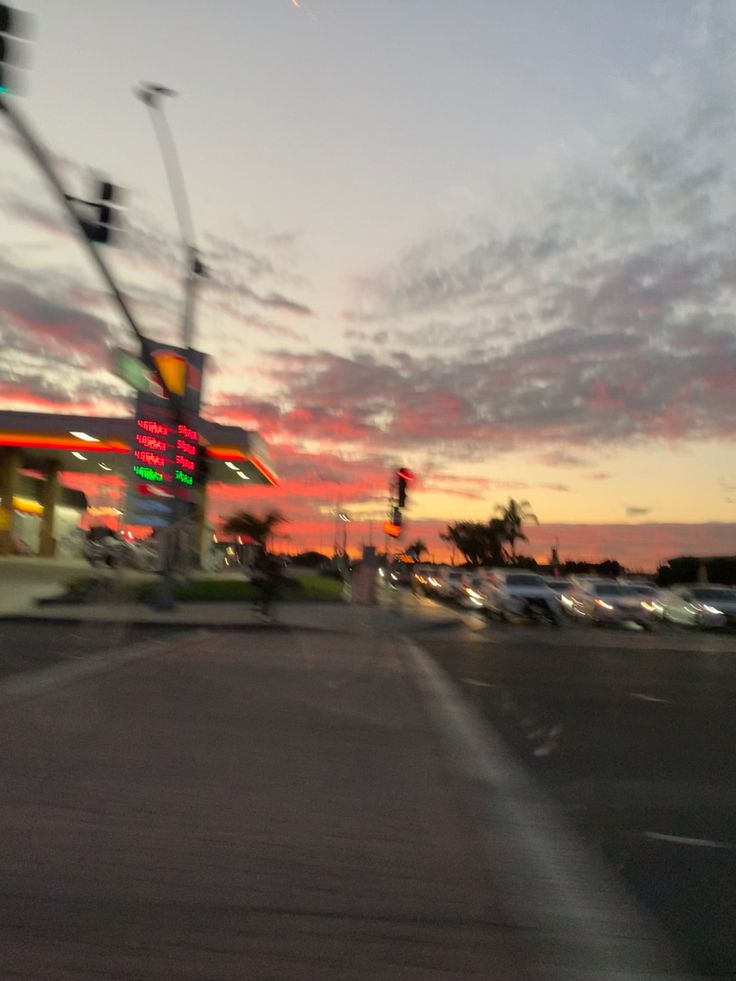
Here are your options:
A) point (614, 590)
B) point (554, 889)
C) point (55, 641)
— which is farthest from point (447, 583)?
point (554, 889)

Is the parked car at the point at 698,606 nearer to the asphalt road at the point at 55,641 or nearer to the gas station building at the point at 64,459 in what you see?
the gas station building at the point at 64,459

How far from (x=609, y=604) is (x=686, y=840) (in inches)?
1179

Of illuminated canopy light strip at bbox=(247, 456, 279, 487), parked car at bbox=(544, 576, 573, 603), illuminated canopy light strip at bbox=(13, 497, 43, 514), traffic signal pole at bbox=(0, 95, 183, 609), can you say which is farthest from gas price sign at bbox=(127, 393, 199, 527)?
illuminated canopy light strip at bbox=(13, 497, 43, 514)

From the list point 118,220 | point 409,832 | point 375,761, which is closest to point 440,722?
point 375,761

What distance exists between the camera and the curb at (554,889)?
5.13 meters

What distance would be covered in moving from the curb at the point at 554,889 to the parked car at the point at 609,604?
27.0 meters

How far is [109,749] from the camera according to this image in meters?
9.50

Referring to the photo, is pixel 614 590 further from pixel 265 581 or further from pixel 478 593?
pixel 265 581

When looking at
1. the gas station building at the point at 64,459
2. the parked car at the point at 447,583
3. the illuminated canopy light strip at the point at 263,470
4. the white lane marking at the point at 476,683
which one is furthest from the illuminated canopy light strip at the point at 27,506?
the white lane marking at the point at 476,683

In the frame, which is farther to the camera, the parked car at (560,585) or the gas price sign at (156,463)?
the parked car at (560,585)

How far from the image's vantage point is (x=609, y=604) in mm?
36812

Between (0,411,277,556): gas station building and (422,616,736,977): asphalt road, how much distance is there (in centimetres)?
1564

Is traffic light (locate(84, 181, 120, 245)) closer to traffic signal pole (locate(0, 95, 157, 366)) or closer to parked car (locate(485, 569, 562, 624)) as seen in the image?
traffic signal pole (locate(0, 95, 157, 366))

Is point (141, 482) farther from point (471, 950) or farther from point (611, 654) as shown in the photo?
point (471, 950)
